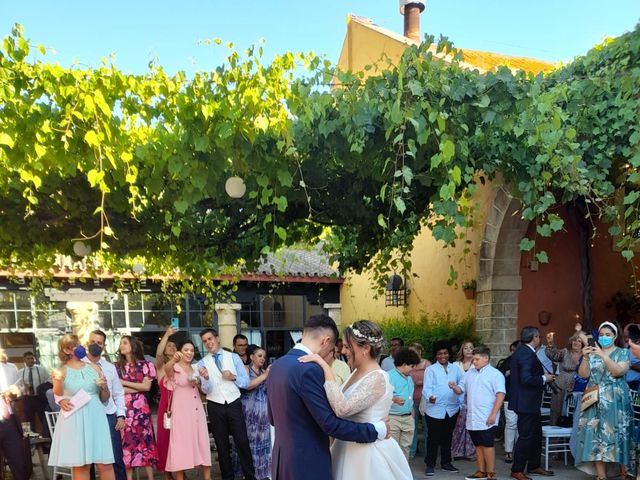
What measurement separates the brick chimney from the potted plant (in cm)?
868

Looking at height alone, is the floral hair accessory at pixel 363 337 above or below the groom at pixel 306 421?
above

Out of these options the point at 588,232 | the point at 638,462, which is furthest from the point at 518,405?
the point at 588,232

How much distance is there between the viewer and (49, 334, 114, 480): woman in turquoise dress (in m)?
4.88

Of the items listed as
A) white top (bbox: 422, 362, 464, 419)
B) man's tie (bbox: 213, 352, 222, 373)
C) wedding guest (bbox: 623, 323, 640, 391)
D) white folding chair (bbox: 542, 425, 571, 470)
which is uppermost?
man's tie (bbox: 213, 352, 222, 373)

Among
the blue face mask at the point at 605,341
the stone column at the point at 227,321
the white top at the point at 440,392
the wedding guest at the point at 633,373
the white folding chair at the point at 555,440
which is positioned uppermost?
the blue face mask at the point at 605,341

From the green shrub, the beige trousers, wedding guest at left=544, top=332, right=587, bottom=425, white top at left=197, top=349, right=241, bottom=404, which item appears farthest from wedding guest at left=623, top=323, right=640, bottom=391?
white top at left=197, top=349, right=241, bottom=404

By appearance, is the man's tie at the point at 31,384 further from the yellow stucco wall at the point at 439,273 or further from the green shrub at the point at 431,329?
the yellow stucco wall at the point at 439,273

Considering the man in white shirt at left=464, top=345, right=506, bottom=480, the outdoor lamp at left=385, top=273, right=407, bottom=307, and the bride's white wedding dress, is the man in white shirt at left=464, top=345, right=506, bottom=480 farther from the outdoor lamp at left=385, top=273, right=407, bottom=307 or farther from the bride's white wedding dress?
the outdoor lamp at left=385, top=273, right=407, bottom=307

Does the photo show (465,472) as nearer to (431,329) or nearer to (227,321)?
(431,329)

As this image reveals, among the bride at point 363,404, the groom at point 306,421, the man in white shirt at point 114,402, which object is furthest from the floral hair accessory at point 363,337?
the man in white shirt at point 114,402

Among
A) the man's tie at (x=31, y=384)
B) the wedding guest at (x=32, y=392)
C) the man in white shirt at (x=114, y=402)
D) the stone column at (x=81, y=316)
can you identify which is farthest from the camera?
the stone column at (x=81, y=316)

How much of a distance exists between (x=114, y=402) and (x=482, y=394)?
3806 mm

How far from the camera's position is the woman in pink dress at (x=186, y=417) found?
5820mm

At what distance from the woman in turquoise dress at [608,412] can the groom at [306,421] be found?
3802mm
